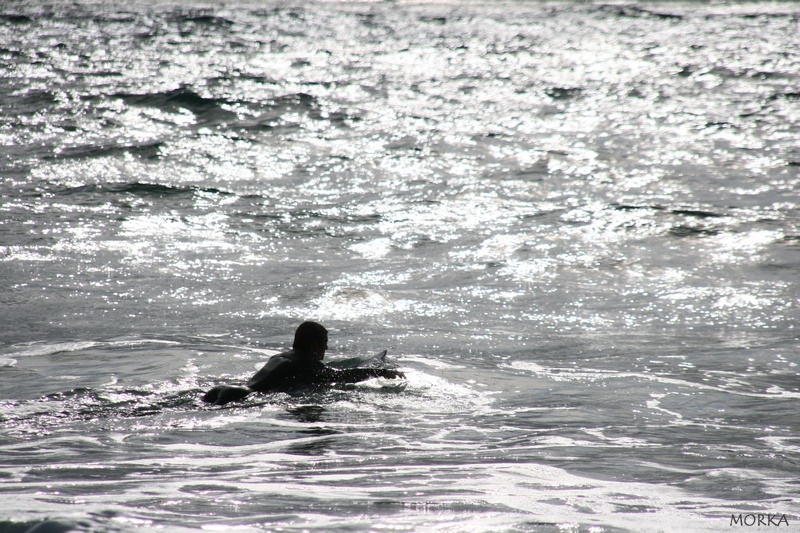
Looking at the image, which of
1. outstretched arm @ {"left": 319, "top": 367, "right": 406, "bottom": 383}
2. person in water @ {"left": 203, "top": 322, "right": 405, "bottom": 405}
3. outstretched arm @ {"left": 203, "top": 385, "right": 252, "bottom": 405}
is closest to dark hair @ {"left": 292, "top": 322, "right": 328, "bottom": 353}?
person in water @ {"left": 203, "top": 322, "right": 405, "bottom": 405}

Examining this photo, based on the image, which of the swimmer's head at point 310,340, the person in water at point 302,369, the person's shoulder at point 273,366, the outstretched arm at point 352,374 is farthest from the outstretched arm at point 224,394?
the outstretched arm at point 352,374

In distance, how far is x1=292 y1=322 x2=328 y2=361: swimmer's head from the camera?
8.05m

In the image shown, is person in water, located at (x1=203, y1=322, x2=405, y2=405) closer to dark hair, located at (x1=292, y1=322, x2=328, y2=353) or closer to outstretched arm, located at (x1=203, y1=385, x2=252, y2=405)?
dark hair, located at (x1=292, y1=322, x2=328, y2=353)

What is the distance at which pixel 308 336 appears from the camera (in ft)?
26.3

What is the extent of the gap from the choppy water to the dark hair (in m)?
0.43

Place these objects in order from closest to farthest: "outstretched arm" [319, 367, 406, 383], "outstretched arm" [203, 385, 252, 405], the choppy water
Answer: the choppy water → "outstretched arm" [203, 385, 252, 405] → "outstretched arm" [319, 367, 406, 383]

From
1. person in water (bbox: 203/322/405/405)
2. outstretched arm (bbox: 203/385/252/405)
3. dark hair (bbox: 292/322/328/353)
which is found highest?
dark hair (bbox: 292/322/328/353)

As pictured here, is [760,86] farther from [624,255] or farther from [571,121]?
[624,255]

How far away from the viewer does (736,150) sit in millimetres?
21656

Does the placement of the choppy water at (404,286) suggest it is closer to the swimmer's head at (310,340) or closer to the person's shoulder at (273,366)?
the person's shoulder at (273,366)

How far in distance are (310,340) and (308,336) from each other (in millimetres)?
50

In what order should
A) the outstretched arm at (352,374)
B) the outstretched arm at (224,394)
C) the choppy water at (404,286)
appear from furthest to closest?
the outstretched arm at (352,374) < the outstretched arm at (224,394) < the choppy water at (404,286)

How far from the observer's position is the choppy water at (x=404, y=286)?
5.83 meters

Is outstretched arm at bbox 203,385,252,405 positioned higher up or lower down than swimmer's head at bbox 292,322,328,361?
lower down
